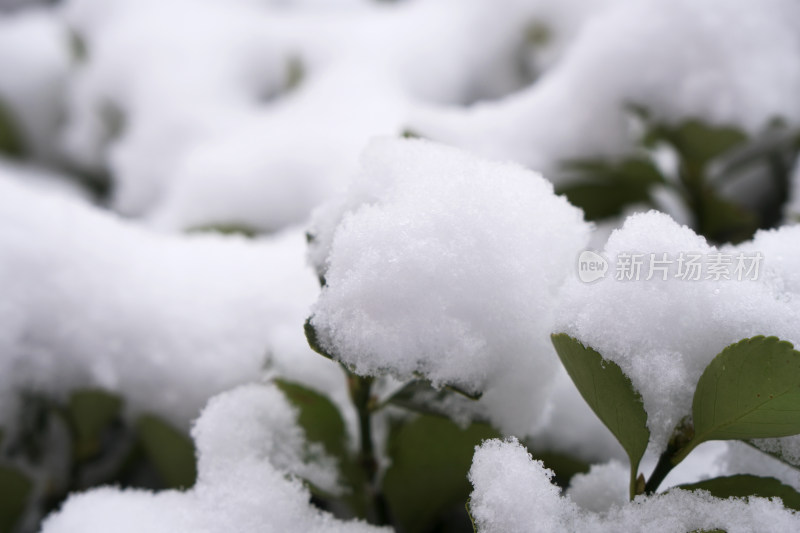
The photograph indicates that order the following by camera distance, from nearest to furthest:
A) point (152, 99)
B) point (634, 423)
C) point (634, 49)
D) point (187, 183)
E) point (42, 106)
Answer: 1. point (634, 423)
2. point (634, 49)
3. point (187, 183)
4. point (152, 99)
5. point (42, 106)

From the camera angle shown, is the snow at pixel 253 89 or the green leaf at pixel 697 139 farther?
the snow at pixel 253 89

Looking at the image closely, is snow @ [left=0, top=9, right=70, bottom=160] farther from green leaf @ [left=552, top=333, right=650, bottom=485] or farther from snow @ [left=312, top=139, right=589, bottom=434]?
green leaf @ [left=552, top=333, right=650, bottom=485]

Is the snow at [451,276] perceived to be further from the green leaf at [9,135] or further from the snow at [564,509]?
the green leaf at [9,135]

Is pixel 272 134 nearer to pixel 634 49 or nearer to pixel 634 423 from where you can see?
pixel 634 49

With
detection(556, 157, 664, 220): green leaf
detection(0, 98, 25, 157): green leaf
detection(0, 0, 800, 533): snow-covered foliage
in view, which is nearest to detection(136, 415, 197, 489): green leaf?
detection(0, 0, 800, 533): snow-covered foliage

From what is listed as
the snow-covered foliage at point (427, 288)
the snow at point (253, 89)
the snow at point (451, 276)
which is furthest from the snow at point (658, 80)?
the snow at point (451, 276)

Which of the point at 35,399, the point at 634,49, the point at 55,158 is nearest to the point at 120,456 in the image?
the point at 35,399
